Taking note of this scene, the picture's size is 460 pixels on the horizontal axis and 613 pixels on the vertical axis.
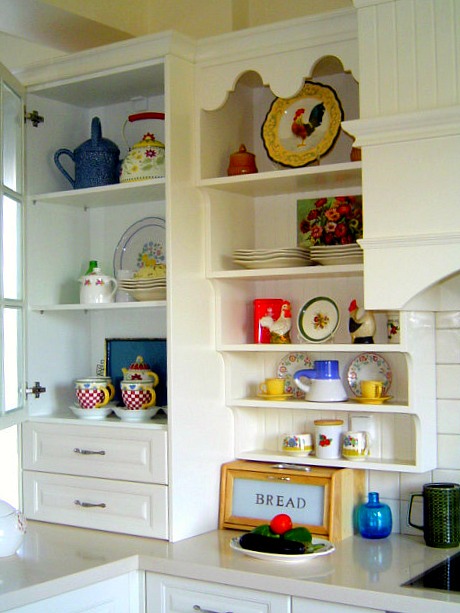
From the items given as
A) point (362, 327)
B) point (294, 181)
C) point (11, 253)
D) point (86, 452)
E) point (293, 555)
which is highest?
point (294, 181)

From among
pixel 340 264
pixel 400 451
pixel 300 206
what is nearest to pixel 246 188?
pixel 300 206

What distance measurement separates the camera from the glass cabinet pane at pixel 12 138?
8.78 ft

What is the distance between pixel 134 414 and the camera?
8.76ft

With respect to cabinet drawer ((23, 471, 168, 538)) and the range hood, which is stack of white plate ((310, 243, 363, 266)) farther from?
cabinet drawer ((23, 471, 168, 538))

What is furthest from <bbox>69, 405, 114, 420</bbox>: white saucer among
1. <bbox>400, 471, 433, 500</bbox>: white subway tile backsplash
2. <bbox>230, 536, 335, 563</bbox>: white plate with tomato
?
<bbox>400, 471, 433, 500</bbox>: white subway tile backsplash

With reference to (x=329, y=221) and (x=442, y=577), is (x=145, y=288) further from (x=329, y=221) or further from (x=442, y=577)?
(x=442, y=577)

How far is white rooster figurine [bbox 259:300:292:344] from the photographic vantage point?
268cm

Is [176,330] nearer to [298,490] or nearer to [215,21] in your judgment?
[298,490]

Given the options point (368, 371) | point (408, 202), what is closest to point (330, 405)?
point (368, 371)

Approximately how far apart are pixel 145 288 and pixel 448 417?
96cm

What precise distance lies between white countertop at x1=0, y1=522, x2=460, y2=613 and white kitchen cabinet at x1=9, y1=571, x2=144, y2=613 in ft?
0.06

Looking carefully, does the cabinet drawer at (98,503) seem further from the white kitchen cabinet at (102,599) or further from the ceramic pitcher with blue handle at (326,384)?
the ceramic pitcher with blue handle at (326,384)

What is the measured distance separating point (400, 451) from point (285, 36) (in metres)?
1.22

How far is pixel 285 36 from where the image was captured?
250 centimetres
